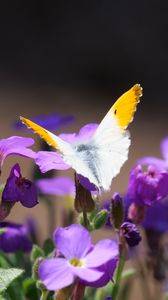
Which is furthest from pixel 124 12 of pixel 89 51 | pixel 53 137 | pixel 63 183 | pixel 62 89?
pixel 53 137

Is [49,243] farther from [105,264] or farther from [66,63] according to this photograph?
[66,63]

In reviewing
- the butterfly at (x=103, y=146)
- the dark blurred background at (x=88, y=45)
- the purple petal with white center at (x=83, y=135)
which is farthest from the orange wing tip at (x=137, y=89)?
the dark blurred background at (x=88, y=45)

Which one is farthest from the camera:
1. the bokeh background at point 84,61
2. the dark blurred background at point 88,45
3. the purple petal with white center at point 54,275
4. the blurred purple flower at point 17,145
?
the dark blurred background at point 88,45

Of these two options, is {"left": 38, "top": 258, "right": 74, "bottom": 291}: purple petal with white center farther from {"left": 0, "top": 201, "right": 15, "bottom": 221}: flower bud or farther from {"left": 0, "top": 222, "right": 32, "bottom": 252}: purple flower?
{"left": 0, "top": 222, "right": 32, "bottom": 252}: purple flower

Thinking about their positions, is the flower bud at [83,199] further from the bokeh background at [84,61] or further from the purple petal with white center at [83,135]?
the bokeh background at [84,61]

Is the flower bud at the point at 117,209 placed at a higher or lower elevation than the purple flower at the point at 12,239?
lower

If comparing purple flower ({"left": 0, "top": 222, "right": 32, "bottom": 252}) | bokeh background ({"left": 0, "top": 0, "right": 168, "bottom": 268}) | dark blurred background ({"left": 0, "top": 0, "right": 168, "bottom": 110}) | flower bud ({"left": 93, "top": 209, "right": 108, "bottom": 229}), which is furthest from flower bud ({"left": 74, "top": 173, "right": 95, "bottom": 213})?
dark blurred background ({"left": 0, "top": 0, "right": 168, "bottom": 110})

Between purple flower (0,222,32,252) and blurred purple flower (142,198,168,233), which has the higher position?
purple flower (0,222,32,252)

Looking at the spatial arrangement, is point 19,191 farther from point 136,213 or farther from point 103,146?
point 136,213
